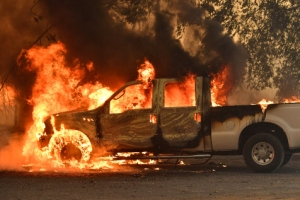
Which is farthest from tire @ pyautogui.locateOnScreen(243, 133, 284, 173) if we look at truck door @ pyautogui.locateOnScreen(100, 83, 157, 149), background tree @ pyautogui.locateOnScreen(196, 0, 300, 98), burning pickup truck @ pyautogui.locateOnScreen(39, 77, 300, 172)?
background tree @ pyautogui.locateOnScreen(196, 0, 300, 98)

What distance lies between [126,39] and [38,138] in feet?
18.8

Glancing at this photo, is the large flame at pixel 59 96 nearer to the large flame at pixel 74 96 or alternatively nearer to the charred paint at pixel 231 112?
the large flame at pixel 74 96

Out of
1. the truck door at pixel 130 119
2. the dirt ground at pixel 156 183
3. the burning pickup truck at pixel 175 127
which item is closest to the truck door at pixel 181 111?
the burning pickup truck at pixel 175 127

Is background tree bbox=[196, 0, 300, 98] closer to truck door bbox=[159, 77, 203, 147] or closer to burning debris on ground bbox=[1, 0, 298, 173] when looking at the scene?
burning debris on ground bbox=[1, 0, 298, 173]

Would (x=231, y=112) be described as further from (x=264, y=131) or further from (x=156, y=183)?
(x=156, y=183)

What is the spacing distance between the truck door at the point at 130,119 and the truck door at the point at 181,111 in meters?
0.28

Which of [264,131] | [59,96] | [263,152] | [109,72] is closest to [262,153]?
[263,152]

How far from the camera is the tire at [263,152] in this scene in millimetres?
14641

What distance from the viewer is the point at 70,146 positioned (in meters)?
15.2

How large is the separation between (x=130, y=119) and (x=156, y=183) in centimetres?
237

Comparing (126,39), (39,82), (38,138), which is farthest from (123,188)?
(126,39)

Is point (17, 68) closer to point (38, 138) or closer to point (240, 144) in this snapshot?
point (38, 138)

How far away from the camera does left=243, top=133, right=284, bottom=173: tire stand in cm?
1464

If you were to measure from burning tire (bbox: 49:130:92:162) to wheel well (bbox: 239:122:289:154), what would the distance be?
3.31 meters
